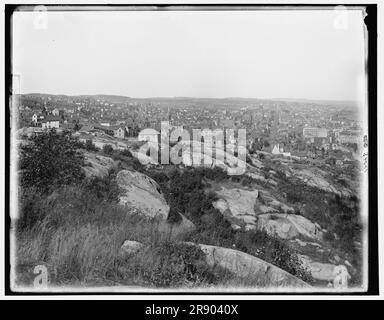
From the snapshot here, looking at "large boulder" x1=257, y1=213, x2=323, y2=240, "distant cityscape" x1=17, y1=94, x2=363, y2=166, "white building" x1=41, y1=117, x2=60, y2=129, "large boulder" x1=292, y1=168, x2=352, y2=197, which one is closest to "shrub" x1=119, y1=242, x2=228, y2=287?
"large boulder" x1=257, y1=213, x2=323, y2=240

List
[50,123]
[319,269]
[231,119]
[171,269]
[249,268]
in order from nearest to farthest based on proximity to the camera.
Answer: [171,269]
[249,268]
[319,269]
[50,123]
[231,119]

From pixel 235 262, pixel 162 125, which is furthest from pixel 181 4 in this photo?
pixel 235 262

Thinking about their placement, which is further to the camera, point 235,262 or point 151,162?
point 151,162

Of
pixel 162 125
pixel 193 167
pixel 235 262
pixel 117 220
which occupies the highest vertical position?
pixel 162 125

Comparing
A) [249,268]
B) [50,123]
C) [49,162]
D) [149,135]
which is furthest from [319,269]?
[50,123]

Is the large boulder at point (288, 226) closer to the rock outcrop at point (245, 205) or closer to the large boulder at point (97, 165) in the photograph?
the rock outcrop at point (245, 205)

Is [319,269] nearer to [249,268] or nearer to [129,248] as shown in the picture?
[249,268]
